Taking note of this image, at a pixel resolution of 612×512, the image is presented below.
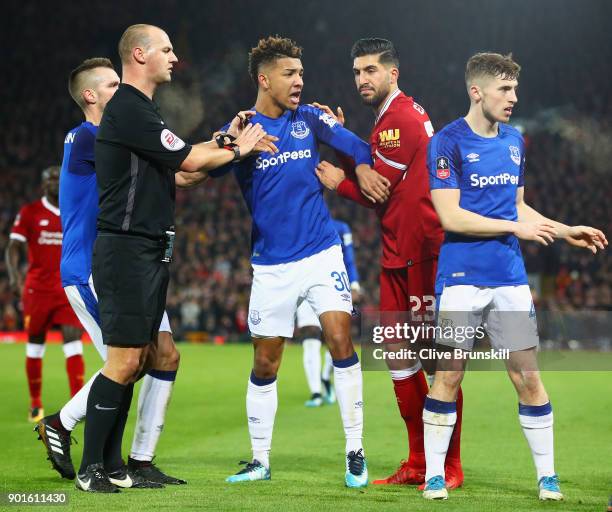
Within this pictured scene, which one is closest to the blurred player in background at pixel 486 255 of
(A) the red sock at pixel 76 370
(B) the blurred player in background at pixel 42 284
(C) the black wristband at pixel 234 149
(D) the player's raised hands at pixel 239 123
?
(C) the black wristband at pixel 234 149

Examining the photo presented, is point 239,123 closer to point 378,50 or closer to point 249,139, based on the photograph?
point 249,139

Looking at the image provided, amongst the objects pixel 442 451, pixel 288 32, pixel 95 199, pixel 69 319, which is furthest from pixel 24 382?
pixel 288 32

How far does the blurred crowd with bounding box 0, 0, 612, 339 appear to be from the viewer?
969 inches

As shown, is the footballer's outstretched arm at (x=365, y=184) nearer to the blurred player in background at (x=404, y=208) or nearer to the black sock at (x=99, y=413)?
the blurred player in background at (x=404, y=208)

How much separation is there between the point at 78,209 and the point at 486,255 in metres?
2.61

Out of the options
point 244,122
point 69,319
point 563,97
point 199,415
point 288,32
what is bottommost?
point 199,415

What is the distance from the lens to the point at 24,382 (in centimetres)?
1362

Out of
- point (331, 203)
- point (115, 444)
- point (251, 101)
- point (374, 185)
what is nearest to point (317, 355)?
point (374, 185)

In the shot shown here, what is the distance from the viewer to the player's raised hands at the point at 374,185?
6.29 meters

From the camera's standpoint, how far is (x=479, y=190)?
5676mm

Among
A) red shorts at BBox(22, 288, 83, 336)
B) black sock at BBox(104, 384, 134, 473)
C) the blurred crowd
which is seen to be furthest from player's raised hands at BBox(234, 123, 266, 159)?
the blurred crowd

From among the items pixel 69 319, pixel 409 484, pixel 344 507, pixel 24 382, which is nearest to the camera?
pixel 344 507

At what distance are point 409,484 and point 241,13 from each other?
30539 mm

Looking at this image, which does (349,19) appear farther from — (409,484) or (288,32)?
(409,484)
